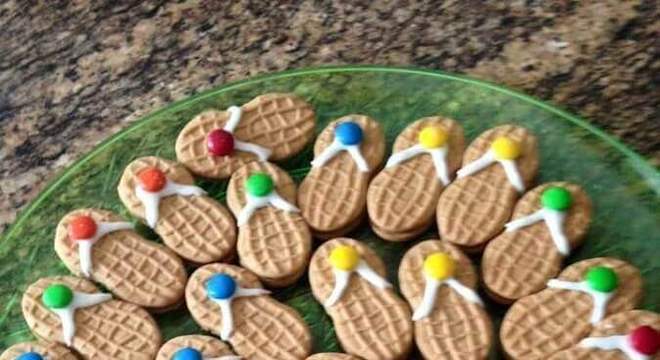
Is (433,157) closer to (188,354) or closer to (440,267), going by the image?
(440,267)

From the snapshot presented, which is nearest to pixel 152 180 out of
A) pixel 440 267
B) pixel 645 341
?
pixel 440 267

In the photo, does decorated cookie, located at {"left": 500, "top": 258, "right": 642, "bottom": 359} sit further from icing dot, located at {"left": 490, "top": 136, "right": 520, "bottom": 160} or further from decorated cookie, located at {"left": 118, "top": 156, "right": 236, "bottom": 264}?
decorated cookie, located at {"left": 118, "top": 156, "right": 236, "bottom": 264}

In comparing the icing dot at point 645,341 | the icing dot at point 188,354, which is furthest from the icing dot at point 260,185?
the icing dot at point 645,341

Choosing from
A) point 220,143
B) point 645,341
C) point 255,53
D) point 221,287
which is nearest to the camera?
point 645,341

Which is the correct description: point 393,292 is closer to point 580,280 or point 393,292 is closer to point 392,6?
point 580,280

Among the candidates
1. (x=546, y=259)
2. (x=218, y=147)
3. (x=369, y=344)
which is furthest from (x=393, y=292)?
(x=218, y=147)
